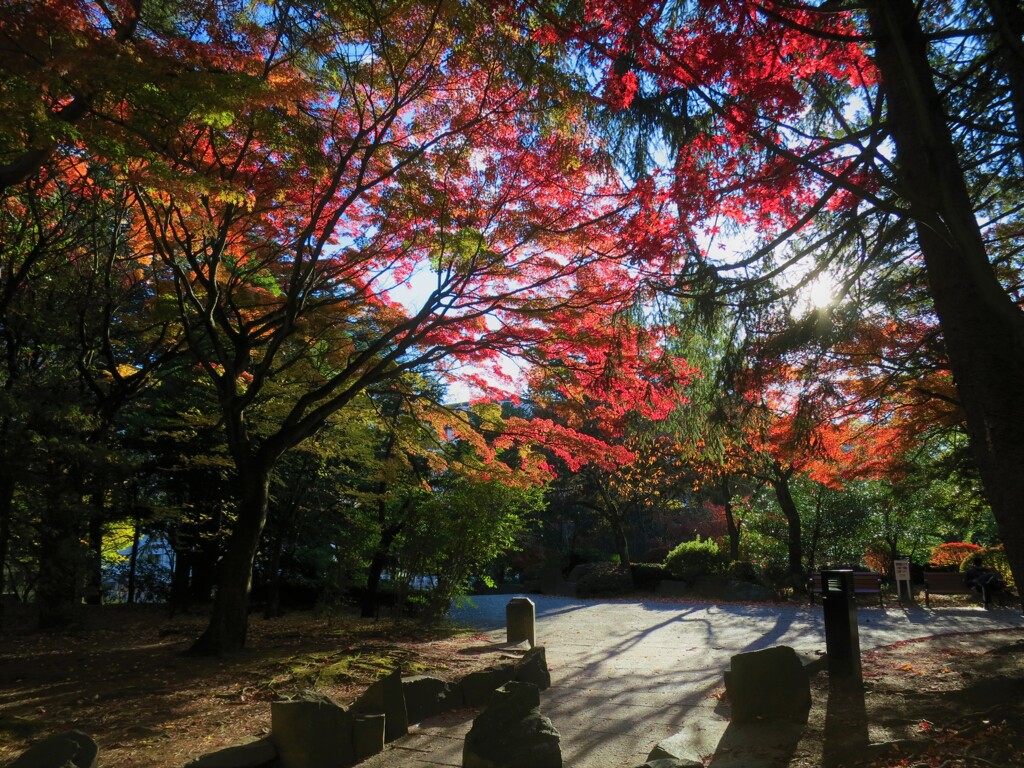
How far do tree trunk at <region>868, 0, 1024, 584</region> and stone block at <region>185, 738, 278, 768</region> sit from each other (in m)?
4.81

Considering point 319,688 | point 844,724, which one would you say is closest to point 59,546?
point 319,688

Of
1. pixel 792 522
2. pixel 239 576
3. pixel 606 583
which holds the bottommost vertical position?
pixel 606 583

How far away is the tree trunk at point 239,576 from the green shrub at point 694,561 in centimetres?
1349

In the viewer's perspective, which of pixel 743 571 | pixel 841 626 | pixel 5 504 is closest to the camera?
pixel 841 626

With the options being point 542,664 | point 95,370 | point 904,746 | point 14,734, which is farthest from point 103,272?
point 904,746

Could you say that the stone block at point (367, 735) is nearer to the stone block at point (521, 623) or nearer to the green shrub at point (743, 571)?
the stone block at point (521, 623)

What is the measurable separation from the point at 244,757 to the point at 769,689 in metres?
3.68

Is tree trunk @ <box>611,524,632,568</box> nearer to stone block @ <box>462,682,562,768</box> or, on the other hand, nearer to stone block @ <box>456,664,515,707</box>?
stone block @ <box>456,664,515,707</box>

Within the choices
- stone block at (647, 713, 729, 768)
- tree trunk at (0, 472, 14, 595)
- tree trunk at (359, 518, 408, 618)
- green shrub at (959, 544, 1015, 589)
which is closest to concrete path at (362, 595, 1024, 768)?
stone block at (647, 713, 729, 768)

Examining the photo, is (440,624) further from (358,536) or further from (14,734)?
(14,734)

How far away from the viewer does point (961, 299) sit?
426 centimetres

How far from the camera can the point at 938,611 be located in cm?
1282

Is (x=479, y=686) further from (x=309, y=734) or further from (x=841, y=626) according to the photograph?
(x=841, y=626)

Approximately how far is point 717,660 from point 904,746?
14.3 feet
